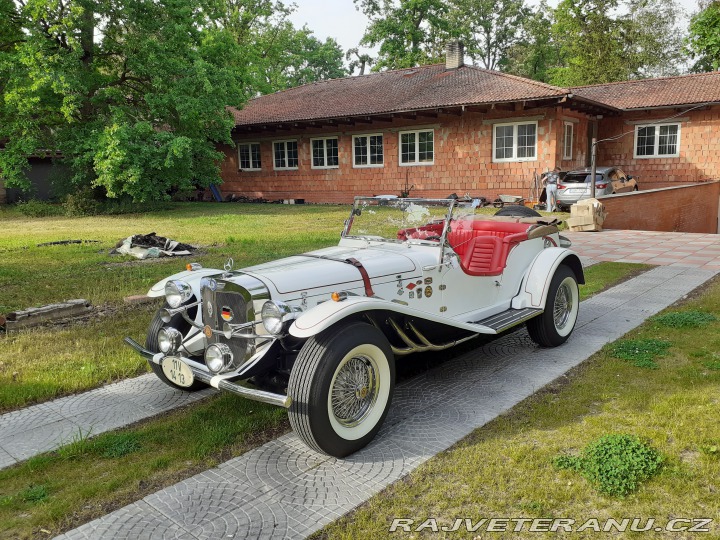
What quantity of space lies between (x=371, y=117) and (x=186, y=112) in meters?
6.94

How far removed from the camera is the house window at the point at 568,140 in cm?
2003

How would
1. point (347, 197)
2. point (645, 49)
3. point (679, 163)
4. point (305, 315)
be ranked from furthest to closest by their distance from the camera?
point (645, 49) < point (347, 197) < point (679, 163) < point (305, 315)

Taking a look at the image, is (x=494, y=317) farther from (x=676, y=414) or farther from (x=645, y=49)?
(x=645, y=49)

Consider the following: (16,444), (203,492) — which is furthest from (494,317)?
(16,444)

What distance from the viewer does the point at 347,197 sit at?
2378 centimetres

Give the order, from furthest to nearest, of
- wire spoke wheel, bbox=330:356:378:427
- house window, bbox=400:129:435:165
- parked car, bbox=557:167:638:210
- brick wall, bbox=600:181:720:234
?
house window, bbox=400:129:435:165 < parked car, bbox=557:167:638:210 < brick wall, bbox=600:181:720:234 < wire spoke wheel, bbox=330:356:378:427

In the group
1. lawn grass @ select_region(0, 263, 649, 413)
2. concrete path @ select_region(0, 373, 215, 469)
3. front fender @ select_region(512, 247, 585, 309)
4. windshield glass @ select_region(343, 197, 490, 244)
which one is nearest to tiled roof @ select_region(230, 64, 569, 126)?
front fender @ select_region(512, 247, 585, 309)

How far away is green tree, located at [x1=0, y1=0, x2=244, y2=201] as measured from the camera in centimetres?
1745

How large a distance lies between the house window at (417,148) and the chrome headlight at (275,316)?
1921cm

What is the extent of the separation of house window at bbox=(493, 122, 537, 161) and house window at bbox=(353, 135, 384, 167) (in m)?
4.87

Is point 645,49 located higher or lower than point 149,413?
higher

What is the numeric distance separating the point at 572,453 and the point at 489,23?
50577mm

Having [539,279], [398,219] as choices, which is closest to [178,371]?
[398,219]

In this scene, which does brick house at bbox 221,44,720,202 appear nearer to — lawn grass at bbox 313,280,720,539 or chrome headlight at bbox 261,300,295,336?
lawn grass at bbox 313,280,720,539
